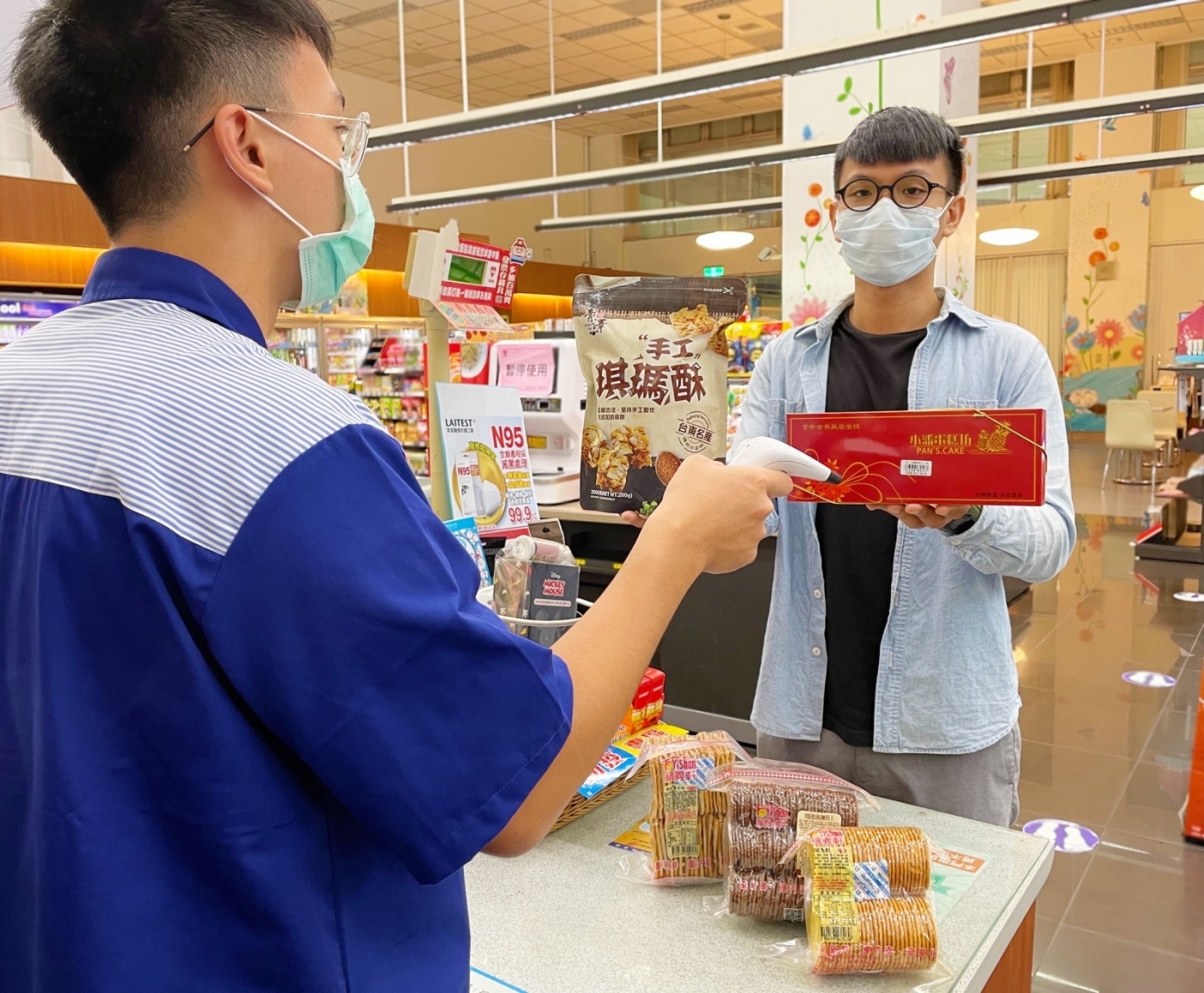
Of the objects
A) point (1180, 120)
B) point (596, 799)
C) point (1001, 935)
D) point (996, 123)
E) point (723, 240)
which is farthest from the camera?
point (1180, 120)

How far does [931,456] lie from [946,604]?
0.47 metres

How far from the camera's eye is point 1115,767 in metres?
4.23

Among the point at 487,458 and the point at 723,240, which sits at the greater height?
the point at 723,240

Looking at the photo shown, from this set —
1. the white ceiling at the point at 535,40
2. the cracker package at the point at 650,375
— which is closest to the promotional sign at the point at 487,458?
the cracker package at the point at 650,375

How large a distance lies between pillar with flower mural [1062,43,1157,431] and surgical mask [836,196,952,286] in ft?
47.4

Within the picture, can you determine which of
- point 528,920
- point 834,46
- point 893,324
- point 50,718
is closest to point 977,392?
point 893,324

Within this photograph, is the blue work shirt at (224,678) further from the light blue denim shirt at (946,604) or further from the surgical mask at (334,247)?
the light blue denim shirt at (946,604)

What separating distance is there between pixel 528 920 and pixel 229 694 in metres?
0.72

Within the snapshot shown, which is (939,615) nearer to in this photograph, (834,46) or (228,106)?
(228,106)

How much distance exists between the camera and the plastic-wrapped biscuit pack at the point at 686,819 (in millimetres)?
1322

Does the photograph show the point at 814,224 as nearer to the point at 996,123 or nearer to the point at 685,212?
the point at 996,123

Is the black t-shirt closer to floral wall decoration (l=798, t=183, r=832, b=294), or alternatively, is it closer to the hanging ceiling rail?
floral wall decoration (l=798, t=183, r=832, b=294)

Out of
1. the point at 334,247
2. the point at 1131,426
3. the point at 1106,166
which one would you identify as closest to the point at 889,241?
the point at 334,247

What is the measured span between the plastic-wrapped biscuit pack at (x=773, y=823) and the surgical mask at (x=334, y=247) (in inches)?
32.8
